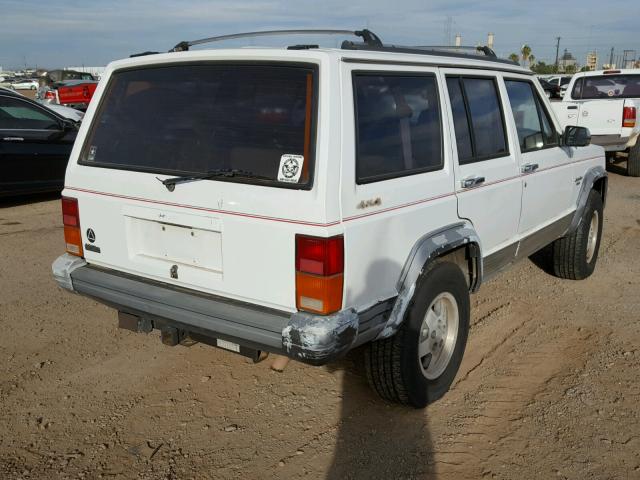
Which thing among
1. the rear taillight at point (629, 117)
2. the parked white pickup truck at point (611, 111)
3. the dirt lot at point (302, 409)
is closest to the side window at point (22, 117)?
the dirt lot at point (302, 409)

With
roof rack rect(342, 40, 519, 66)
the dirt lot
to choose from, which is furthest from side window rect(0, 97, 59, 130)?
roof rack rect(342, 40, 519, 66)

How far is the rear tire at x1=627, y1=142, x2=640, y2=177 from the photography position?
1142 centimetres

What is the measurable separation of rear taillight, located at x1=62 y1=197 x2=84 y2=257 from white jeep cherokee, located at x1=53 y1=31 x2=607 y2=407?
1 centimetres

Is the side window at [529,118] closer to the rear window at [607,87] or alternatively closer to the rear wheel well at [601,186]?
the rear wheel well at [601,186]

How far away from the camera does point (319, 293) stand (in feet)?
8.56

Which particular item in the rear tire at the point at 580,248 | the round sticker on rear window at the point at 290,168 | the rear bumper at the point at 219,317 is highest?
the round sticker on rear window at the point at 290,168

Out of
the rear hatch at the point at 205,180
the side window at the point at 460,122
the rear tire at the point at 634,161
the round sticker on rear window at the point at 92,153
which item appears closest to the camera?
the rear hatch at the point at 205,180

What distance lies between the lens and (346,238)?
103 inches

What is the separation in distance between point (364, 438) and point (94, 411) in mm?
1495

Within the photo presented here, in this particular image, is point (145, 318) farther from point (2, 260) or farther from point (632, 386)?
point (2, 260)

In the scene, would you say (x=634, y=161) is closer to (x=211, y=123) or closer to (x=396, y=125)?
(x=396, y=125)

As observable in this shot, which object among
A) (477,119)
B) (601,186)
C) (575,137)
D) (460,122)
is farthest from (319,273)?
(601,186)

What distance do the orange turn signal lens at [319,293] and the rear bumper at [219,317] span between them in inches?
1.4

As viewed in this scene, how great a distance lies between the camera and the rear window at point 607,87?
38.7ft
